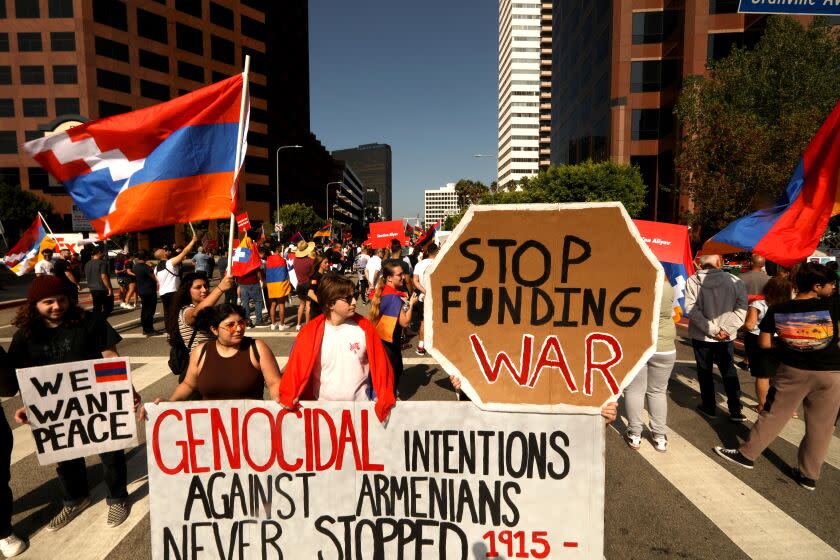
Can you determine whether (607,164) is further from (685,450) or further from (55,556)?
(55,556)

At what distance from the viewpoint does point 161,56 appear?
52.7 meters

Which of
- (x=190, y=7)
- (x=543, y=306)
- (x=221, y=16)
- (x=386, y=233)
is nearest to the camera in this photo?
(x=543, y=306)

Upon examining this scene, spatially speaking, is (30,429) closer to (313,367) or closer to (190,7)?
(313,367)

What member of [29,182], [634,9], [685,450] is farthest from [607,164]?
[29,182]

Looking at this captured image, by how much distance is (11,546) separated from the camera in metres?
3.14

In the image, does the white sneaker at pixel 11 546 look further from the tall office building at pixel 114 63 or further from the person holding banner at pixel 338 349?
the tall office building at pixel 114 63

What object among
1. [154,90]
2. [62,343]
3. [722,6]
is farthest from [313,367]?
[154,90]

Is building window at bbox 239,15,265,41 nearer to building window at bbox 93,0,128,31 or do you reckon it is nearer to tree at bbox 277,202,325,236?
building window at bbox 93,0,128,31

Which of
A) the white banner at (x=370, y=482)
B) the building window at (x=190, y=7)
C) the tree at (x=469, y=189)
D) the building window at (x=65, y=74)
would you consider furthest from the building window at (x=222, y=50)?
the white banner at (x=370, y=482)

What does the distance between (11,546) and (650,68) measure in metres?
47.4

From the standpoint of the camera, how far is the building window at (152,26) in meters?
50.6

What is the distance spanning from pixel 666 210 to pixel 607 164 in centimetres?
771

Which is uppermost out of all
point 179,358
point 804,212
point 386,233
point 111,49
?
point 111,49

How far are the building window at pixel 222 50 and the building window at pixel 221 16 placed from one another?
5.86ft
